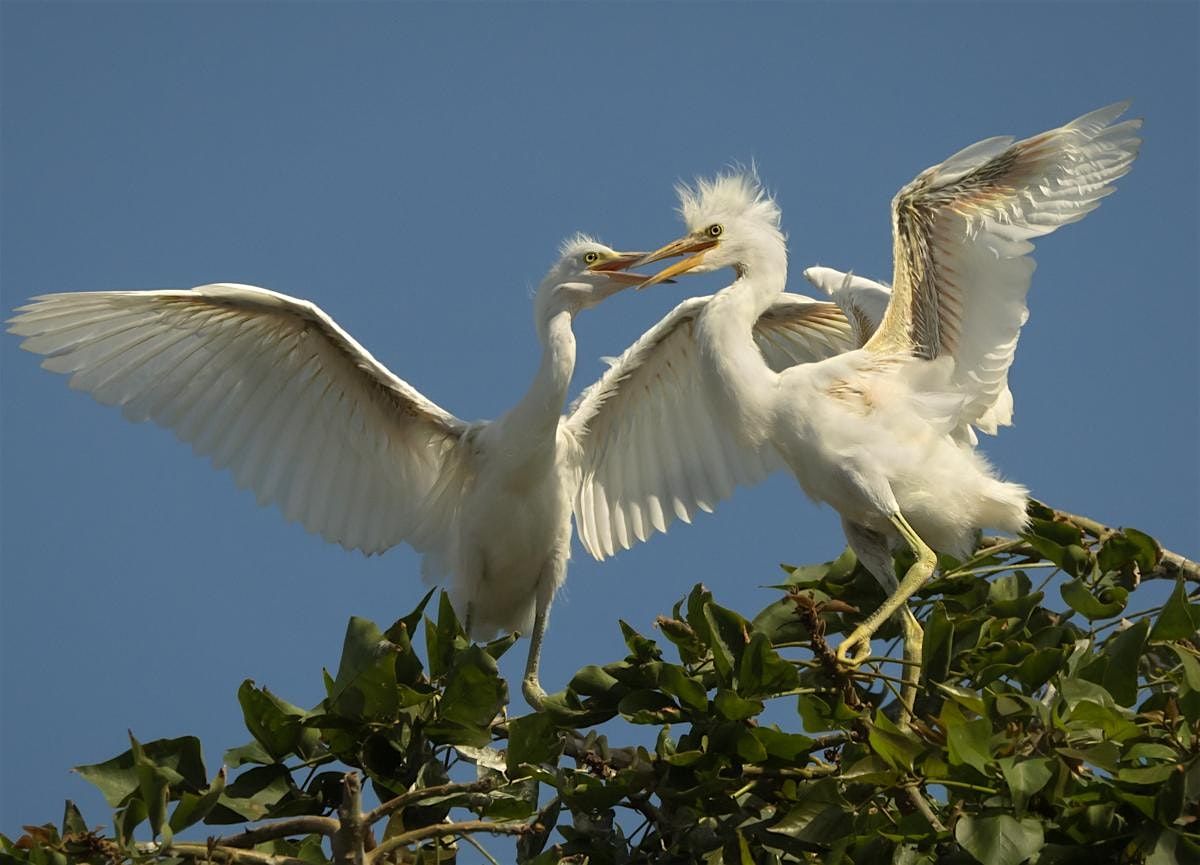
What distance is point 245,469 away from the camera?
7.41 meters

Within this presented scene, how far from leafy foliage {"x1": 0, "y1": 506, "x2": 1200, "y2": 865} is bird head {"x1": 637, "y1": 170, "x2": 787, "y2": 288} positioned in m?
2.05

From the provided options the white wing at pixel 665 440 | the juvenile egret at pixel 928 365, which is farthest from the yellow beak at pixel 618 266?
the juvenile egret at pixel 928 365

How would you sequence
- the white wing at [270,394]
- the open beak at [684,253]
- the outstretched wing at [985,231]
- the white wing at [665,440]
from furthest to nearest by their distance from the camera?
the white wing at [665,440] < the white wing at [270,394] < the open beak at [684,253] < the outstretched wing at [985,231]

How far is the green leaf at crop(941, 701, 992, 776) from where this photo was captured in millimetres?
3463

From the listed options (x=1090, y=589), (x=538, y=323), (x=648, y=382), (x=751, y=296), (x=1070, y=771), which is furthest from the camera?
(x=648, y=382)

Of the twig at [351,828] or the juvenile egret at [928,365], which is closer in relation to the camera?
the twig at [351,828]

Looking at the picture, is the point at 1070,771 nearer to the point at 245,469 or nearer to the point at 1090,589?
the point at 1090,589

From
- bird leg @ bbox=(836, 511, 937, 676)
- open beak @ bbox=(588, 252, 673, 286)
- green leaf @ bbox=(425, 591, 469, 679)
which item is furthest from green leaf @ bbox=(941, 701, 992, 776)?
open beak @ bbox=(588, 252, 673, 286)

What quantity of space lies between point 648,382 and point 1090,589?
3546 mm

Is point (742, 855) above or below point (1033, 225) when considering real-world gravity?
below

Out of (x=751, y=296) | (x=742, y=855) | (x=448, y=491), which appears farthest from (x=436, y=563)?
(x=742, y=855)

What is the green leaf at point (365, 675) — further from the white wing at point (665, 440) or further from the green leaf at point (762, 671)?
the white wing at point (665, 440)

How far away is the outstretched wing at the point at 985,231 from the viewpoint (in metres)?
5.34

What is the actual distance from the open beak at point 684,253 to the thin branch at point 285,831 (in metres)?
2.97
